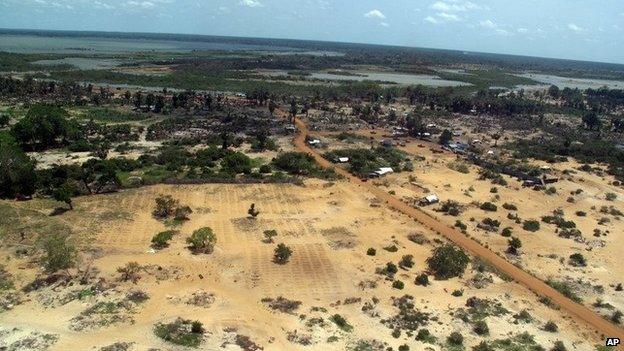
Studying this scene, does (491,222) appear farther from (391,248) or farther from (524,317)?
(524,317)

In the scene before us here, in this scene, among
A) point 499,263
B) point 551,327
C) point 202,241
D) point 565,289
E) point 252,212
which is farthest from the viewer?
point 252,212

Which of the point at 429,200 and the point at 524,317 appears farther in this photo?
the point at 429,200

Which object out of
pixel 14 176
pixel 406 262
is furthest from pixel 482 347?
pixel 14 176

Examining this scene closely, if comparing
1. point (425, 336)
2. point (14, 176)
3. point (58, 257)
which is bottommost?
point (425, 336)

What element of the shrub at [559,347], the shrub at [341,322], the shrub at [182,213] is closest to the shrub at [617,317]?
the shrub at [559,347]

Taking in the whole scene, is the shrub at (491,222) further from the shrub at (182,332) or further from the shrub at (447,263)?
the shrub at (182,332)

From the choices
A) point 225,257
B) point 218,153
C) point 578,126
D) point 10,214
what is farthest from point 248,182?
point 578,126
